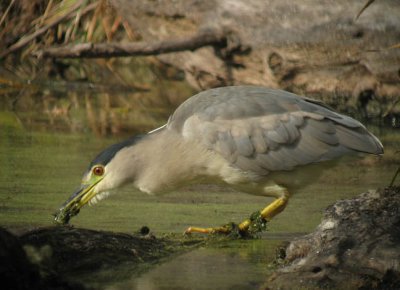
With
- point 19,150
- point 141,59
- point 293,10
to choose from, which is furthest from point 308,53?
point 141,59

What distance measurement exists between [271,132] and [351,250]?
73.1 inches

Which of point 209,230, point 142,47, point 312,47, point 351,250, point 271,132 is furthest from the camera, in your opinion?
point 142,47

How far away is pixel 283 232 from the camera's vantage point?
6.95 metres

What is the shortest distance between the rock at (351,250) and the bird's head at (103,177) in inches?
66.7

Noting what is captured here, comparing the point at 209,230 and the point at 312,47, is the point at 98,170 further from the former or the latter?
the point at 312,47

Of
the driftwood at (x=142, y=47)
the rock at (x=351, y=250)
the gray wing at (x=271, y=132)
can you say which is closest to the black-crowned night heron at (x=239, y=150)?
the gray wing at (x=271, y=132)

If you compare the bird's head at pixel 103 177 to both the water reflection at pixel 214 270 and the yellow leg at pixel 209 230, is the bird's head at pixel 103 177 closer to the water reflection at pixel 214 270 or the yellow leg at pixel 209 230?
the yellow leg at pixel 209 230

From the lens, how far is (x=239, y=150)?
23.0ft

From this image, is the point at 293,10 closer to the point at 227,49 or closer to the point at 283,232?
the point at 227,49

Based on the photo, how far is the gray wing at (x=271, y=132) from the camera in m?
7.02

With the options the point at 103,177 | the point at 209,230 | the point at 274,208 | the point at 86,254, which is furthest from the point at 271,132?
the point at 86,254

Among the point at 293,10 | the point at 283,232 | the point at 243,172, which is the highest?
the point at 293,10

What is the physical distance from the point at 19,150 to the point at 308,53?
11.3 ft

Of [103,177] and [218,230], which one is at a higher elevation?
[103,177]
